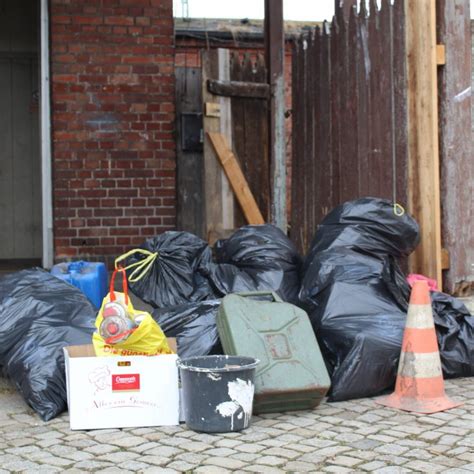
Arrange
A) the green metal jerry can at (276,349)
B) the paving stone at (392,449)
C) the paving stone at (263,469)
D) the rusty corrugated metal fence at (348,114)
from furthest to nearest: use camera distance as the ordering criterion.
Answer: the rusty corrugated metal fence at (348,114)
the green metal jerry can at (276,349)
the paving stone at (392,449)
the paving stone at (263,469)

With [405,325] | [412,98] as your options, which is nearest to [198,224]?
[412,98]

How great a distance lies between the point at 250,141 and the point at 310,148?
571 mm

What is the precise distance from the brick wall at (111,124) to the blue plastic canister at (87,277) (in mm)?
1671

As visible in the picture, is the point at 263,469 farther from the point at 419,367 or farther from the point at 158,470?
the point at 419,367

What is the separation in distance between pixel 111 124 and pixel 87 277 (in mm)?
2306

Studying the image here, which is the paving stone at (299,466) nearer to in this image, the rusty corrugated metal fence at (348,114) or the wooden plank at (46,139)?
the rusty corrugated metal fence at (348,114)

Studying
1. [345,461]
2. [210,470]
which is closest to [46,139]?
[210,470]

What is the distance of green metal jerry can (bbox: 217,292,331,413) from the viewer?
4414 millimetres

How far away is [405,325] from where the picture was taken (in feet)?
16.0

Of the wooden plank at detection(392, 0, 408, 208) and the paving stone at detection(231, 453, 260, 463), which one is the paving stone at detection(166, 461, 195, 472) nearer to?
the paving stone at detection(231, 453, 260, 463)

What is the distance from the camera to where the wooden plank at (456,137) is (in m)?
6.41

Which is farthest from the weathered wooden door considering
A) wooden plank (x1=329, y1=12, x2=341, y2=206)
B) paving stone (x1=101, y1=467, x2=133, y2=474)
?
paving stone (x1=101, y1=467, x2=133, y2=474)

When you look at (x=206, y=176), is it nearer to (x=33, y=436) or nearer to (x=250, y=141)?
(x=250, y=141)

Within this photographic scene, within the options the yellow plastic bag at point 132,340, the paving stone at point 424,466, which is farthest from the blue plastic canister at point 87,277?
the paving stone at point 424,466
